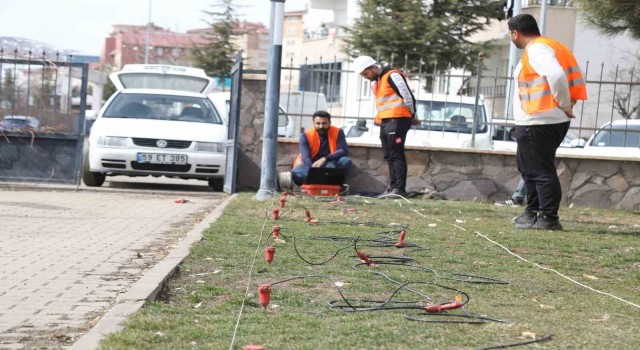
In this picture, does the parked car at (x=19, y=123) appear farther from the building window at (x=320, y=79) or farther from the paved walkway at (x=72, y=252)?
the building window at (x=320, y=79)

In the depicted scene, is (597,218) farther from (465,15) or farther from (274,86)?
(465,15)

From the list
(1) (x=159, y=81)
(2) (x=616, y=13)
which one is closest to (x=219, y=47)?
(1) (x=159, y=81)

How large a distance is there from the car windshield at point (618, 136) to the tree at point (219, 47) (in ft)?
127

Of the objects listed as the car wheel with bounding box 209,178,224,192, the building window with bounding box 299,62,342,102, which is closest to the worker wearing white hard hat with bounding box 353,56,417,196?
the building window with bounding box 299,62,342,102

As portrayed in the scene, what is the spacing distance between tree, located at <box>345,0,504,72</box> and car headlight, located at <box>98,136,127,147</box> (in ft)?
67.8

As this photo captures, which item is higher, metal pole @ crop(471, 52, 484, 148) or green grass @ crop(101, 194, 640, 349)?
metal pole @ crop(471, 52, 484, 148)

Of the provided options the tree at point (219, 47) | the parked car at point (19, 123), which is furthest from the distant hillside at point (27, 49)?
the tree at point (219, 47)

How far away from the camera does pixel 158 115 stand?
16.5 metres

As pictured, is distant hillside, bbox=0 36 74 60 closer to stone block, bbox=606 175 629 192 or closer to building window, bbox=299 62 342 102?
building window, bbox=299 62 342 102

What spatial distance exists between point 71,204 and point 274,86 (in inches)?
111

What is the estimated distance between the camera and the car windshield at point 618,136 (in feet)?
Answer: 48.9

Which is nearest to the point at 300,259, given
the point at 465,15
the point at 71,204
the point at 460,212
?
the point at 460,212

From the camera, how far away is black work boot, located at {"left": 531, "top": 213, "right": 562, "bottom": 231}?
996cm

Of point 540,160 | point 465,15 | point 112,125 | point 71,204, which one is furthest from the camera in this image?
point 465,15
